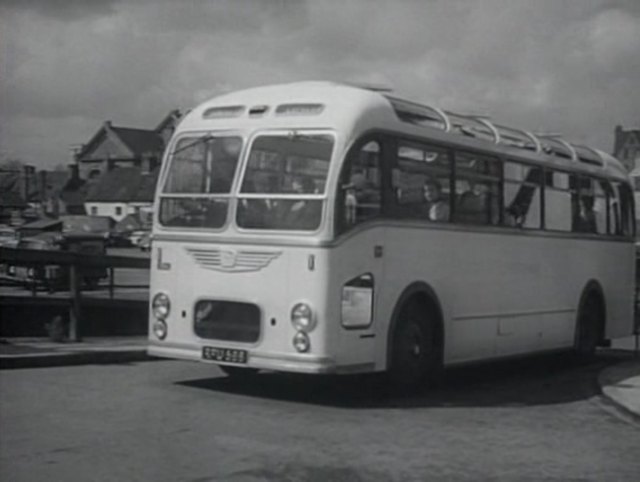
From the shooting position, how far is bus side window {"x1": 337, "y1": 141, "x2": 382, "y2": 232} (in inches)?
399

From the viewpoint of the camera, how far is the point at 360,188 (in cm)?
1039

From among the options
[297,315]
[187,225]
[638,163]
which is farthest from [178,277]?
[638,163]

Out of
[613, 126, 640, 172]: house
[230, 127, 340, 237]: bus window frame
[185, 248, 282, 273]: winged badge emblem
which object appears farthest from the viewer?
[613, 126, 640, 172]: house

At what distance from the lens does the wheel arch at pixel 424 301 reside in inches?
424

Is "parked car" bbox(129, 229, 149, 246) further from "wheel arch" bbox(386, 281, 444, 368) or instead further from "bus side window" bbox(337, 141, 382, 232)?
"bus side window" bbox(337, 141, 382, 232)

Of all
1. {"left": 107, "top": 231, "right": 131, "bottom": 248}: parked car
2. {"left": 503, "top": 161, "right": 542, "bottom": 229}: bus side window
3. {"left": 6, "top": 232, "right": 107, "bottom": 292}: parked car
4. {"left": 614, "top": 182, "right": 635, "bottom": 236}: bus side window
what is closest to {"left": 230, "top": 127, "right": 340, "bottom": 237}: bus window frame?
{"left": 503, "top": 161, "right": 542, "bottom": 229}: bus side window

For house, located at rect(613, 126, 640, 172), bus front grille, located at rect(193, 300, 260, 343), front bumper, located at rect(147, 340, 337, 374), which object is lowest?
front bumper, located at rect(147, 340, 337, 374)

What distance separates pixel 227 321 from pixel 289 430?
80.3 inches

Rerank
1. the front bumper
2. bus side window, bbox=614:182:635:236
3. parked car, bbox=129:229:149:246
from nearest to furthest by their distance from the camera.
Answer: the front bumper → bus side window, bbox=614:182:635:236 → parked car, bbox=129:229:149:246

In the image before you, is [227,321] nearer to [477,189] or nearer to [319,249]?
[319,249]

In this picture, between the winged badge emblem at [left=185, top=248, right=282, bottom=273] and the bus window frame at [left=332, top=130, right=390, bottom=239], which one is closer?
the bus window frame at [left=332, top=130, right=390, bottom=239]

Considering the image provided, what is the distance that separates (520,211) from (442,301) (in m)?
2.33

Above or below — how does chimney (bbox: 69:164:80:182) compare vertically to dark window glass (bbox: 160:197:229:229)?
above

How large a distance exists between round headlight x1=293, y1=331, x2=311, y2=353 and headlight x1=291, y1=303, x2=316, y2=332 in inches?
2.1
